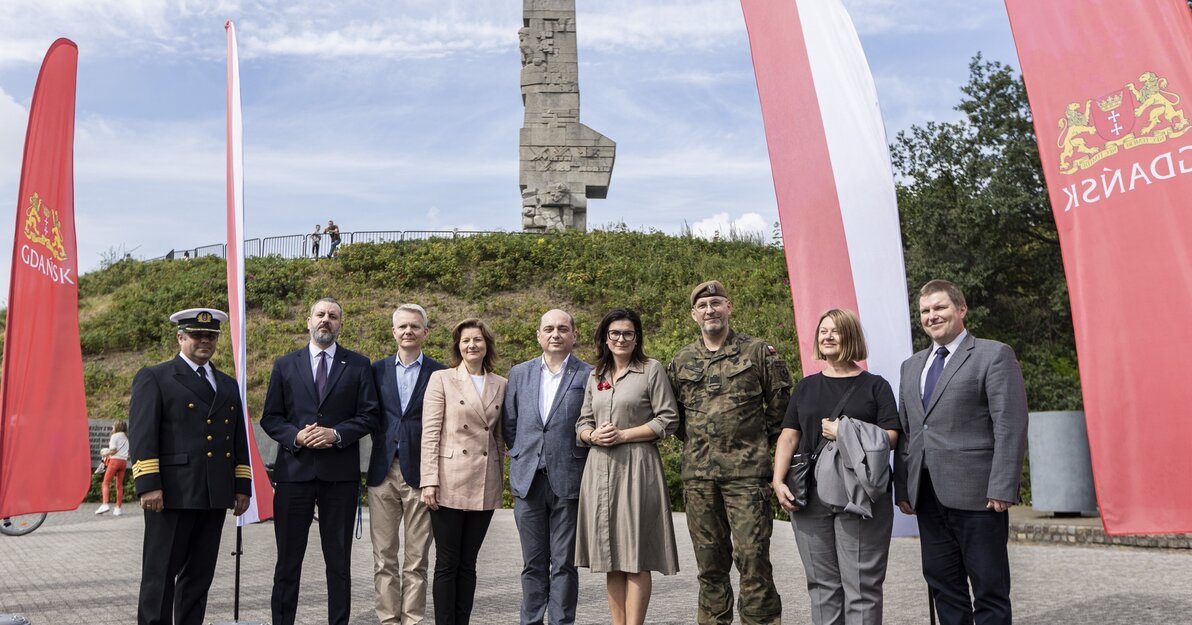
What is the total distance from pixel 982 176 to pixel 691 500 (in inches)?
798

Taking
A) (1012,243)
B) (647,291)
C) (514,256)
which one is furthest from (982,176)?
(514,256)

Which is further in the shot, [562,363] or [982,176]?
[982,176]

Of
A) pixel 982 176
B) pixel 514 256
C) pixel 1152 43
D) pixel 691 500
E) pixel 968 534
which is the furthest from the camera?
pixel 514 256

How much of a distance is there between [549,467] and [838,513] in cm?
162

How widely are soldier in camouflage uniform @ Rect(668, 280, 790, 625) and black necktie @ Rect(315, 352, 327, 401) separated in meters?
2.13

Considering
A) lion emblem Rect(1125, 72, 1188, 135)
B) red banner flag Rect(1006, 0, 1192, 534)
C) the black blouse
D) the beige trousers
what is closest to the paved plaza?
the beige trousers

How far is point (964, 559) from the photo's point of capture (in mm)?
4625

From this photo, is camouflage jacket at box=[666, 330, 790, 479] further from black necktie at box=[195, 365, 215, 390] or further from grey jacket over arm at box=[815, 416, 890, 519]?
black necktie at box=[195, 365, 215, 390]

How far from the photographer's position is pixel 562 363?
5.74 metres

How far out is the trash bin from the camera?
37.3 feet

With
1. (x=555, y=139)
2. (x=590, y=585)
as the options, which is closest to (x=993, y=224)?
(x=555, y=139)

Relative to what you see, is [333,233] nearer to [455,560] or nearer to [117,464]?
[117,464]

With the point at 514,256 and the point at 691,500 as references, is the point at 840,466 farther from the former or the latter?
the point at 514,256

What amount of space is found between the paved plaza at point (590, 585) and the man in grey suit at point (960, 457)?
1779 mm
